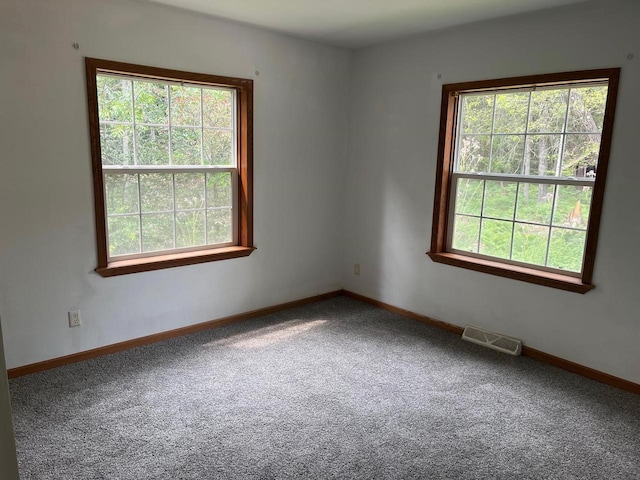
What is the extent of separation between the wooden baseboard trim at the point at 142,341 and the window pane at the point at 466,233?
4.83 feet

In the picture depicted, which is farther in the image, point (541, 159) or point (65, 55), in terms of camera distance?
point (541, 159)

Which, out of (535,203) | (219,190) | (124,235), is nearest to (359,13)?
(219,190)

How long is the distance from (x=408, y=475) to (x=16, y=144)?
280 centimetres

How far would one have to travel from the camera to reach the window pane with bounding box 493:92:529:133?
3.26 m

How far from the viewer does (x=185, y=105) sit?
340 cm

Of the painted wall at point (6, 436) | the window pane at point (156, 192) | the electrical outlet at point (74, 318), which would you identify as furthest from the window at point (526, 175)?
the painted wall at point (6, 436)

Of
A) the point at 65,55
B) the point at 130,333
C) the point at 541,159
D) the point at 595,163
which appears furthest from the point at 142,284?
the point at 595,163

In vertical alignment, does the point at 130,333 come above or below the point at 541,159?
below

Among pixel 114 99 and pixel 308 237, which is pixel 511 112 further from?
pixel 114 99

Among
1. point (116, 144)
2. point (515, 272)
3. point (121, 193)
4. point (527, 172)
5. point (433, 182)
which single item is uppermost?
point (116, 144)

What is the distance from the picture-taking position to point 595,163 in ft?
9.72

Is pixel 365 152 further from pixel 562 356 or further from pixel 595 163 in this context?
pixel 562 356

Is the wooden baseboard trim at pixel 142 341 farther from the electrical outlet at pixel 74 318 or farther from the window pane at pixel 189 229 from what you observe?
the window pane at pixel 189 229

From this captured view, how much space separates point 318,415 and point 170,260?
1.63 meters
